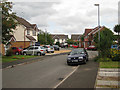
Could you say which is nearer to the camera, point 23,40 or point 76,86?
point 76,86

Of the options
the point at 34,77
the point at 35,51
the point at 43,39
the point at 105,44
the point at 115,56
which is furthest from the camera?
the point at 43,39

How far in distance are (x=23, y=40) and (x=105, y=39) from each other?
24.6 metres

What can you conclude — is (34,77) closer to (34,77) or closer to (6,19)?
(34,77)

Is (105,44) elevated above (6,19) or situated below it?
below

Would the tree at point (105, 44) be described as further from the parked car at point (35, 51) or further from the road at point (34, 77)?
the parked car at point (35, 51)

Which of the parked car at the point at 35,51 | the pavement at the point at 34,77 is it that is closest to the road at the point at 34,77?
the pavement at the point at 34,77

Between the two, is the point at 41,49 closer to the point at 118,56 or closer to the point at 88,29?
the point at 118,56

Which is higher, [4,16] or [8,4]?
[8,4]

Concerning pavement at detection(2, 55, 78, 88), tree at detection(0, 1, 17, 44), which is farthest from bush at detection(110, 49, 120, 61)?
tree at detection(0, 1, 17, 44)

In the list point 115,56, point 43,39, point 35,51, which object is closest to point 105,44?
point 115,56

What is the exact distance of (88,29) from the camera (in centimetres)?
6862

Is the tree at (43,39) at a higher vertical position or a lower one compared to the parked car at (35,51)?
higher

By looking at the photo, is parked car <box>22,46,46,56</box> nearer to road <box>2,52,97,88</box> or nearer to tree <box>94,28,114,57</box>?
tree <box>94,28,114,57</box>

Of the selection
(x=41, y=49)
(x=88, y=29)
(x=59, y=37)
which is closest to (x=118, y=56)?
(x=41, y=49)
